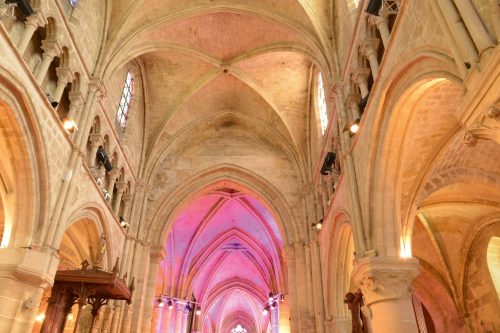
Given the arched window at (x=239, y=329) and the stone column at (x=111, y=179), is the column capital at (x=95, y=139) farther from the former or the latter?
the arched window at (x=239, y=329)

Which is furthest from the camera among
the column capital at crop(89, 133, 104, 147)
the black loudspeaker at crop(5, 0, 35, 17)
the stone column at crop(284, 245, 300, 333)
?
the stone column at crop(284, 245, 300, 333)

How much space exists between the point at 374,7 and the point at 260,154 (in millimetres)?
11402

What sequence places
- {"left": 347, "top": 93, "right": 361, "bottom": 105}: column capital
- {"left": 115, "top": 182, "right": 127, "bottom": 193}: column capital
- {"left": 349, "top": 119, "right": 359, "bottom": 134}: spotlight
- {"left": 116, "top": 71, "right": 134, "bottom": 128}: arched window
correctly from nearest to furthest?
{"left": 349, "top": 119, "right": 359, "bottom": 134}: spotlight, {"left": 347, "top": 93, "right": 361, "bottom": 105}: column capital, {"left": 115, "top": 182, "right": 127, "bottom": 193}: column capital, {"left": 116, "top": 71, "right": 134, "bottom": 128}: arched window

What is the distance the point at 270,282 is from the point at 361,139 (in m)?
20.6

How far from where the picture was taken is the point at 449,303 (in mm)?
15391

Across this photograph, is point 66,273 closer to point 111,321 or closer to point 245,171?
point 111,321

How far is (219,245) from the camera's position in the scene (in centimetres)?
2659

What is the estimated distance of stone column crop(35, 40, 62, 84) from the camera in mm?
A: 9195

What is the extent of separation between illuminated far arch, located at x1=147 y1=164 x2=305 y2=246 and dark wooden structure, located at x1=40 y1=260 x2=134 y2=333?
20.0 ft

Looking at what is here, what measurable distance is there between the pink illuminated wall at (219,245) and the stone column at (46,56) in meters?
11.3

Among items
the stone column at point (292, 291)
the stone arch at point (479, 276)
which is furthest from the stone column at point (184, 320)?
the stone arch at point (479, 276)

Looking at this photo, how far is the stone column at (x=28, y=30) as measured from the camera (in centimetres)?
838

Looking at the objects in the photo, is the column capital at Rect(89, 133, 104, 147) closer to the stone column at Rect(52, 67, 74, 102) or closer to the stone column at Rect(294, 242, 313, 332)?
the stone column at Rect(52, 67, 74, 102)

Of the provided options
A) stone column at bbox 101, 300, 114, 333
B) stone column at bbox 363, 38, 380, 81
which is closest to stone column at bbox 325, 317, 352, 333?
stone column at bbox 101, 300, 114, 333
